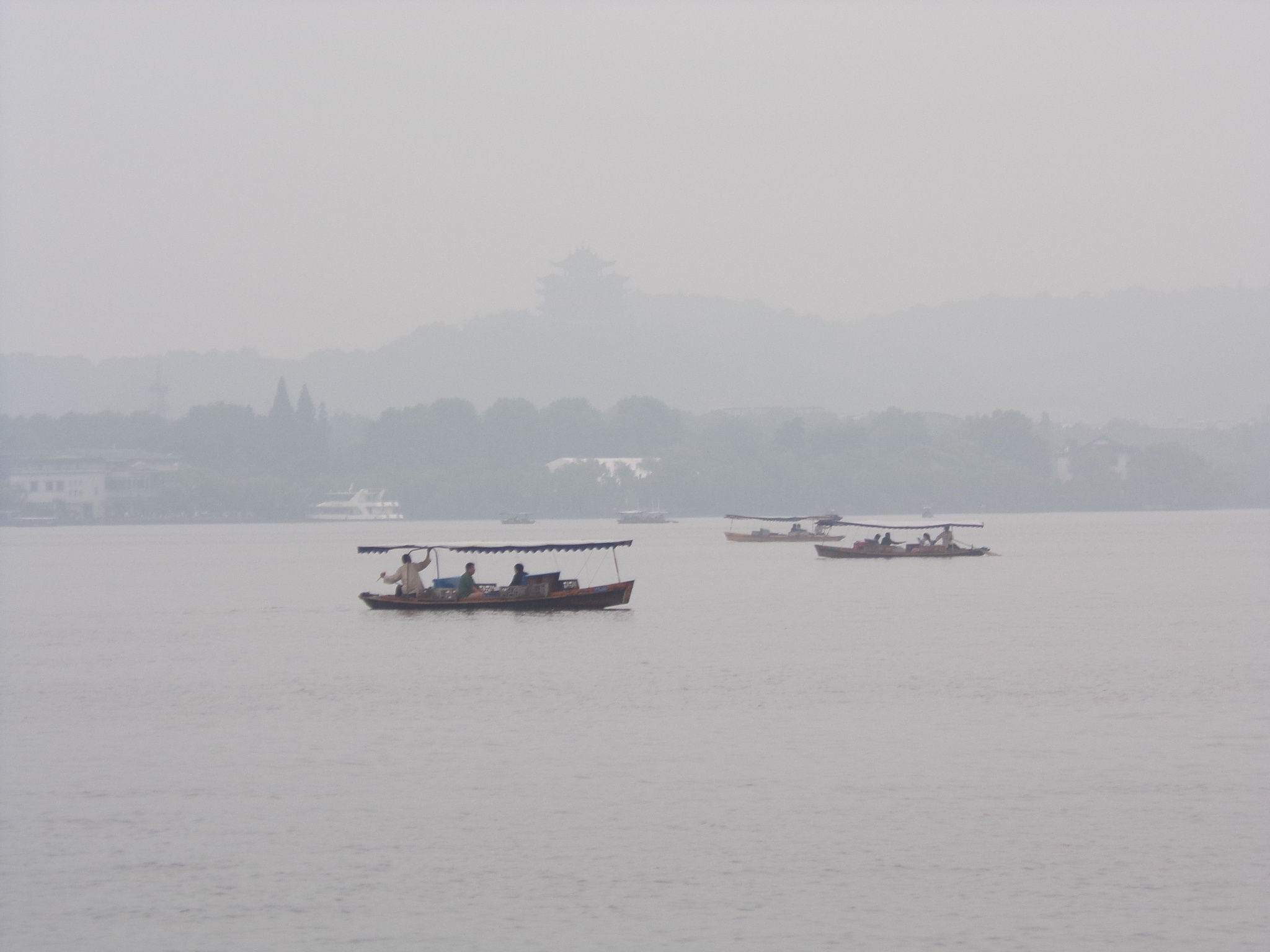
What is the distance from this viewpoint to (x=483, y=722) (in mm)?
42062

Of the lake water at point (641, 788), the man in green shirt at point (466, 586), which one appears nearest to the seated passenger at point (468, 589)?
the man in green shirt at point (466, 586)

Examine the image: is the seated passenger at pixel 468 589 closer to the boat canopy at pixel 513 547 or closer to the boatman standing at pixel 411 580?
the boat canopy at pixel 513 547

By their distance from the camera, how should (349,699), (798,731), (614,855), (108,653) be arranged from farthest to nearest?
1. (108,653)
2. (349,699)
3. (798,731)
4. (614,855)

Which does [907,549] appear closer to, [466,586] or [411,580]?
[411,580]

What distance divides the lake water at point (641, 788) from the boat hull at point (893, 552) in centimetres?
4610

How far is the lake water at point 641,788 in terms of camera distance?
2456cm

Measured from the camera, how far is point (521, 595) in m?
68.0

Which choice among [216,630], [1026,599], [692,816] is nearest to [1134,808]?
[692,816]

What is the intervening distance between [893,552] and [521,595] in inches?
2115

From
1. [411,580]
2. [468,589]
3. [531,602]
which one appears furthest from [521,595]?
[411,580]

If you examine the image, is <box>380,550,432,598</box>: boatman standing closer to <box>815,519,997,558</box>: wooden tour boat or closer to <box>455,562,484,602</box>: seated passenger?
<box>455,562,484,602</box>: seated passenger

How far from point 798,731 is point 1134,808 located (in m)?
10.3

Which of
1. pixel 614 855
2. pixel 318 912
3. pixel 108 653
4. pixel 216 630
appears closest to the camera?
pixel 318 912

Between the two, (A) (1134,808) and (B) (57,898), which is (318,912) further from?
(A) (1134,808)
